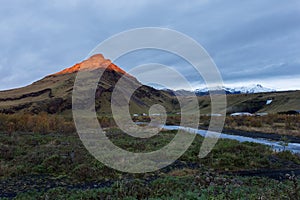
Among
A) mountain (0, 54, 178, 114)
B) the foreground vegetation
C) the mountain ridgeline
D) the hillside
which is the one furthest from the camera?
mountain (0, 54, 178, 114)

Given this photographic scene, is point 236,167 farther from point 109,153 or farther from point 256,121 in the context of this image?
point 256,121

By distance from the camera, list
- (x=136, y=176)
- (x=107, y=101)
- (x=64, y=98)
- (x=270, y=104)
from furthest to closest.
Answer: (x=107, y=101)
(x=64, y=98)
(x=270, y=104)
(x=136, y=176)

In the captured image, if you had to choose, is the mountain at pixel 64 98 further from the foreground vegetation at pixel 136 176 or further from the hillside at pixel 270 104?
the hillside at pixel 270 104

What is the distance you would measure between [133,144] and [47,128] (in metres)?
12.3

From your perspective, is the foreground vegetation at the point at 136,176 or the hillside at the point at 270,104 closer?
the foreground vegetation at the point at 136,176

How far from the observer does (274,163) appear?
44.2 ft

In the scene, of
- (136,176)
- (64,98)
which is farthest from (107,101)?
(136,176)

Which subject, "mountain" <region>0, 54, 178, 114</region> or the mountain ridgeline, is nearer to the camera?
the mountain ridgeline

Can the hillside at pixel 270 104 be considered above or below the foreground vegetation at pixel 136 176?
above

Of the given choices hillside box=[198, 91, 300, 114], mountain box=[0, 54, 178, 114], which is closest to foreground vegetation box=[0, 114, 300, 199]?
mountain box=[0, 54, 178, 114]

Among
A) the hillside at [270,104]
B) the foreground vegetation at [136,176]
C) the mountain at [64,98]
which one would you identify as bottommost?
the foreground vegetation at [136,176]

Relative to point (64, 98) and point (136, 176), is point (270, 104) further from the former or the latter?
point (136, 176)

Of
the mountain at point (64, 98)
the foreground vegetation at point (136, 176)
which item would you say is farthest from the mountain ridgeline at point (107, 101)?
the foreground vegetation at point (136, 176)

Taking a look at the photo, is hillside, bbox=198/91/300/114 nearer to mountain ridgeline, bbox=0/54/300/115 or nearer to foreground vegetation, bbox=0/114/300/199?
mountain ridgeline, bbox=0/54/300/115
